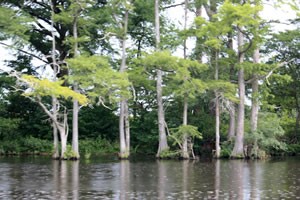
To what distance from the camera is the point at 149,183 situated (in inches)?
791

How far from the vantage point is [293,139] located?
42.2 metres

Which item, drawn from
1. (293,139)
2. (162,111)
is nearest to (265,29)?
(162,111)

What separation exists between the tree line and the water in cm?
784

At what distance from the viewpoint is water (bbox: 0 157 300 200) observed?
16.8m

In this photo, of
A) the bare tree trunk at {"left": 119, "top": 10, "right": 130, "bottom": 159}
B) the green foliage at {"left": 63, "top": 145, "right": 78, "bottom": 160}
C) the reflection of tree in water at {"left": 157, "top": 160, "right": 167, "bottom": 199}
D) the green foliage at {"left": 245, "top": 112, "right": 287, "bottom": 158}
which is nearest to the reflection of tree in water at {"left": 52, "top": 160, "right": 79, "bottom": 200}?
the reflection of tree in water at {"left": 157, "top": 160, "right": 167, "bottom": 199}

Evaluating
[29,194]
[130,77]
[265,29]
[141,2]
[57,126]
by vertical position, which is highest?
[141,2]

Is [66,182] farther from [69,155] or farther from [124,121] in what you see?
[124,121]

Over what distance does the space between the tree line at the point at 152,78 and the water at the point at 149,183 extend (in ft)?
25.7

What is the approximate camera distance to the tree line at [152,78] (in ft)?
110

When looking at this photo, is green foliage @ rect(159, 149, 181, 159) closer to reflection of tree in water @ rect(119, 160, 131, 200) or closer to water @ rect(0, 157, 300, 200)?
water @ rect(0, 157, 300, 200)

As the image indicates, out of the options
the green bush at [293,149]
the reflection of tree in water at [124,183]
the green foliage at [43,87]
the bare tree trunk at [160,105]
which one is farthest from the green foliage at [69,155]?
the green bush at [293,149]

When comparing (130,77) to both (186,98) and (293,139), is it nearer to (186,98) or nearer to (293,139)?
(186,98)

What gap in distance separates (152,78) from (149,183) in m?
18.5

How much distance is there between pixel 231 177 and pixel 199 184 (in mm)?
3092
